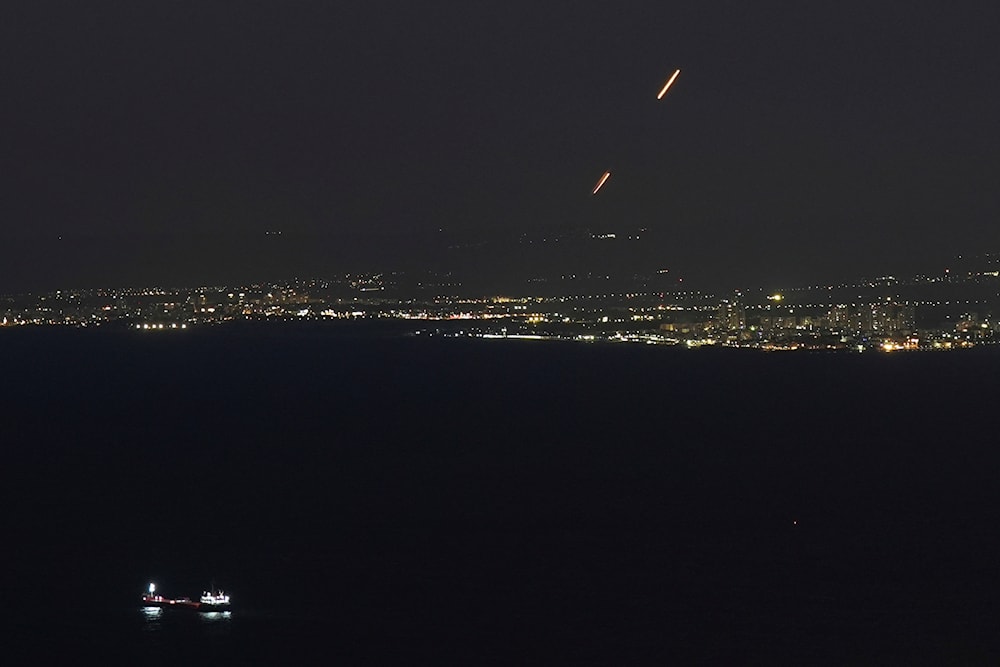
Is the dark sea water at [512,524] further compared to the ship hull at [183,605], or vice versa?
the ship hull at [183,605]

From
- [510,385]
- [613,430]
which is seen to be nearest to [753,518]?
[613,430]

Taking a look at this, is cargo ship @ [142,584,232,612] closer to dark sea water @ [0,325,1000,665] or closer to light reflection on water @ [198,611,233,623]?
light reflection on water @ [198,611,233,623]

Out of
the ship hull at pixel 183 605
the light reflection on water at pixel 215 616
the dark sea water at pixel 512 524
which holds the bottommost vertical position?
the dark sea water at pixel 512 524

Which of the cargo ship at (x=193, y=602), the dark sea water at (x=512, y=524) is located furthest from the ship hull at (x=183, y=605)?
the dark sea water at (x=512, y=524)

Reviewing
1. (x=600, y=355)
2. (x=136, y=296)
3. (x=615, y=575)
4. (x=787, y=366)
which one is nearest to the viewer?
(x=615, y=575)

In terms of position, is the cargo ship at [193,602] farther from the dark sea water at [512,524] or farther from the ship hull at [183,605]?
the dark sea water at [512,524]

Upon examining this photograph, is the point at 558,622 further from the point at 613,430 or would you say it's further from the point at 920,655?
the point at 613,430
